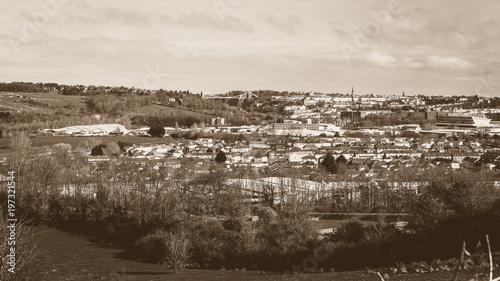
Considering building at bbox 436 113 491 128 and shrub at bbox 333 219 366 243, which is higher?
building at bbox 436 113 491 128

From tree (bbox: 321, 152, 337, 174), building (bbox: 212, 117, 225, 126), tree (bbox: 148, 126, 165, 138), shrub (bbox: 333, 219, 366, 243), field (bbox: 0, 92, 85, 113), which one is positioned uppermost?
field (bbox: 0, 92, 85, 113)

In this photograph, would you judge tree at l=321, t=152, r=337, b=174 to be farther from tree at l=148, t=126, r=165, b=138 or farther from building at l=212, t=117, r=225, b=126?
building at l=212, t=117, r=225, b=126

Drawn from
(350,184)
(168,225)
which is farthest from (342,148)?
(168,225)

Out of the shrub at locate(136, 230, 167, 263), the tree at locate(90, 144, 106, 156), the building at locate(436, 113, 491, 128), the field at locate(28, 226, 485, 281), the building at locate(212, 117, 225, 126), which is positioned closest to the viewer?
→ the field at locate(28, 226, 485, 281)

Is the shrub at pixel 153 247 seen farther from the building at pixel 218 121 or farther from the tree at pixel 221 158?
the building at pixel 218 121

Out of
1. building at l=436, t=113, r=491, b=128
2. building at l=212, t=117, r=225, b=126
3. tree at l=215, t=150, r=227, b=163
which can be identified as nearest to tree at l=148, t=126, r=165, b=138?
building at l=212, t=117, r=225, b=126

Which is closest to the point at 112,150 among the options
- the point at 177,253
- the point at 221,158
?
the point at 221,158

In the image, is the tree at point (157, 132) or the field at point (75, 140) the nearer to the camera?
the field at point (75, 140)

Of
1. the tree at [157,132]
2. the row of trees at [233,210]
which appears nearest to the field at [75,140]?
the tree at [157,132]

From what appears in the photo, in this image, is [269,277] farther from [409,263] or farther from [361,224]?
[361,224]
